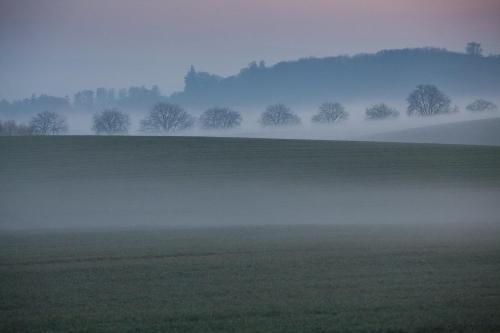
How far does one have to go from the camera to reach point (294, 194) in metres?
33.1

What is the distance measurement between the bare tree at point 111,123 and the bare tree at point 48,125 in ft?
12.9

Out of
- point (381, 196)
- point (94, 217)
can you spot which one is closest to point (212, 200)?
point (94, 217)

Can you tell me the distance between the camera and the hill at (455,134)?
5831 centimetres

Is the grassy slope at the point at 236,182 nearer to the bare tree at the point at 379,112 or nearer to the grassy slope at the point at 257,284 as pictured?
the grassy slope at the point at 257,284

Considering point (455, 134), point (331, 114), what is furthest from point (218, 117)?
point (455, 134)

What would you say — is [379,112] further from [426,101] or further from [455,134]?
[455,134]

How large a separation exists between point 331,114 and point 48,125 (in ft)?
118

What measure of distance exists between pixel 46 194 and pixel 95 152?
9962mm

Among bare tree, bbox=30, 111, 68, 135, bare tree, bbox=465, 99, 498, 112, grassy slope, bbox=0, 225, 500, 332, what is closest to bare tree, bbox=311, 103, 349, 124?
bare tree, bbox=465, 99, 498, 112

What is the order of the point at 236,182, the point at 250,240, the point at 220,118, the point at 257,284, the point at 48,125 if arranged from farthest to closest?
1. the point at 220,118
2. the point at 48,125
3. the point at 236,182
4. the point at 250,240
5. the point at 257,284

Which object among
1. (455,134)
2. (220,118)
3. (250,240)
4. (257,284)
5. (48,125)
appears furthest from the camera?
(220,118)

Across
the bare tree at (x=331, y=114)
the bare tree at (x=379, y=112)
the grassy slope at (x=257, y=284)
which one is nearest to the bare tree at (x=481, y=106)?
the bare tree at (x=379, y=112)

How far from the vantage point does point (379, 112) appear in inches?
3314

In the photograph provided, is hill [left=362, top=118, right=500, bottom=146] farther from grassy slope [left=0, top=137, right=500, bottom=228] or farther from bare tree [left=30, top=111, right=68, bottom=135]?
bare tree [left=30, top=111, right=68, bottom=135]
